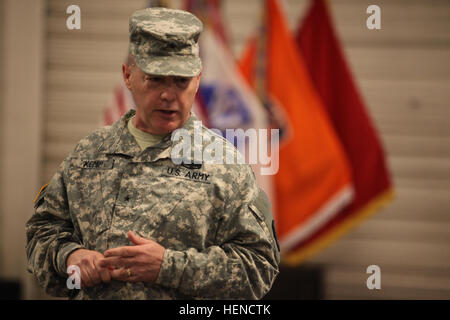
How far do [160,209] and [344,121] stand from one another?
2876mm

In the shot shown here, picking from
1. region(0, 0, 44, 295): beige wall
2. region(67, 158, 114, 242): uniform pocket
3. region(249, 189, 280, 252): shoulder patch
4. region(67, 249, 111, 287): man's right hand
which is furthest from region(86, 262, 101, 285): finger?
region(0, 0, 44, 295): beige wall

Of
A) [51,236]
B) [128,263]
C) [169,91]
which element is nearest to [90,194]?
[51,236]

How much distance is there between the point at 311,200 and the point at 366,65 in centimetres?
126

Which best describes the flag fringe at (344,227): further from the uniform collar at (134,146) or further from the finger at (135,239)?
the finger at (135,239)

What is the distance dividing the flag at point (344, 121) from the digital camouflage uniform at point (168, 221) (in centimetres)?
259

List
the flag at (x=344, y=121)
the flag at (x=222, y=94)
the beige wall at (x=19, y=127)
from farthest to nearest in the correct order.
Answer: the beige wall at (x=19, y=127) → the flag at (x=344, y=121) → the flag at (x=222, y=94)

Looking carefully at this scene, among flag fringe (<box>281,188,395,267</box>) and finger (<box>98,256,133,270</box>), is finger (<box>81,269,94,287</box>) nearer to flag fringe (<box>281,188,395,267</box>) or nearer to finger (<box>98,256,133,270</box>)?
finger (<box>98,256,133,270</box>)

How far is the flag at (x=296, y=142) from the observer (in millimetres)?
4090

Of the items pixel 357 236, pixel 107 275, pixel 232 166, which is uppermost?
pixel 232 166

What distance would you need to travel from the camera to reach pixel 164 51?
162cm

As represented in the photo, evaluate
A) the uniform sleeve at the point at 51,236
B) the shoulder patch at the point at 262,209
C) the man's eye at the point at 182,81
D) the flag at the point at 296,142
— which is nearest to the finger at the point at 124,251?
the uniform sleeve at the point at 51,236

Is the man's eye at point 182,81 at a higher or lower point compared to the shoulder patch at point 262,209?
higher
